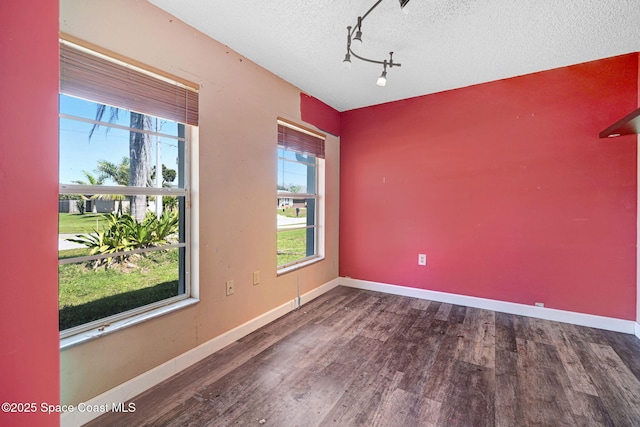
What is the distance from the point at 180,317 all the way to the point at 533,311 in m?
3.32

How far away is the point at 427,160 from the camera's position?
10.9 ft

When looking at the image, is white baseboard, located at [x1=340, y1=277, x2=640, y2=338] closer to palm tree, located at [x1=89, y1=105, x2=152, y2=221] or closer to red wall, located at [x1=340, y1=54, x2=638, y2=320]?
red wall, located at [x1=340, y1=54, x2=638, y2=320]

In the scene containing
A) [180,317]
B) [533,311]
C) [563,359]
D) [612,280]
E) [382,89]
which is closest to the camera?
[180,317]

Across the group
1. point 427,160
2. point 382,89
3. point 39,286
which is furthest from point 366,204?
point 39,286

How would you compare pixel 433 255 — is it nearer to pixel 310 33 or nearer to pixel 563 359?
pixel 563 359

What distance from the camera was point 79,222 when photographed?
1.55m

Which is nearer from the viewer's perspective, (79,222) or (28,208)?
(28,208)

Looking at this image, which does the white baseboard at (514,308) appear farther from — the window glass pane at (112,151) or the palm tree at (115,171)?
the palm tree at (115,171)

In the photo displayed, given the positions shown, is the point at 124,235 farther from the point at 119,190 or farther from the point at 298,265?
the point at 298,265

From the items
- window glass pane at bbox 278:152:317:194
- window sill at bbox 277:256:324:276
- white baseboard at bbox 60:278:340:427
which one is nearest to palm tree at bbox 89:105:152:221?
white baseboard at bbox 60:278:340:427

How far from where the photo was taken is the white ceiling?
182 centimetres

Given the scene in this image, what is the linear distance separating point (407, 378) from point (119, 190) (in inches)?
88.0

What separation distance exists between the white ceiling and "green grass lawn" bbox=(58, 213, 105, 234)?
4.68 ft

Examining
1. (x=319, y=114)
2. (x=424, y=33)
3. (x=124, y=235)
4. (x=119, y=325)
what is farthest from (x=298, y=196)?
(x=119, y=325)
